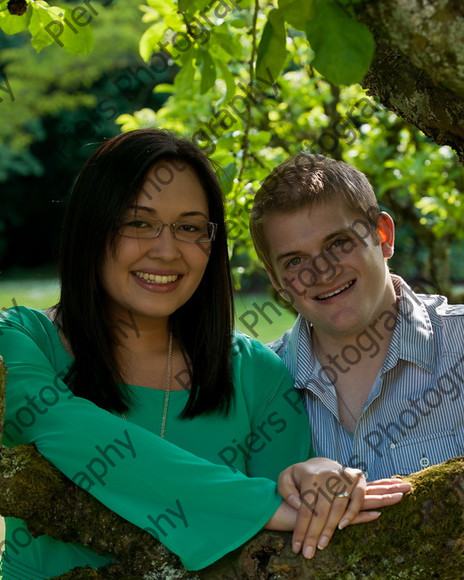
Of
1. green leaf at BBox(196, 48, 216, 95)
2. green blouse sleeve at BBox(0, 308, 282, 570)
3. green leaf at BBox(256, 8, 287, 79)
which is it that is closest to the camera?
green leaf at BBox(256, 8, 287, 79)

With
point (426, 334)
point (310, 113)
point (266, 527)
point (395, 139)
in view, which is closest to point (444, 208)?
point (395, 139)

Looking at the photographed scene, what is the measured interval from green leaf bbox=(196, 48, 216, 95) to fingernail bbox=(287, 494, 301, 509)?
144 cm

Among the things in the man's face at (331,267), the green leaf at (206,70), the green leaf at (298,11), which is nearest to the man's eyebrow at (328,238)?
the man's face at (331,267)

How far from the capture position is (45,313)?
2.52 metres

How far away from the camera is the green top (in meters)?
1.80

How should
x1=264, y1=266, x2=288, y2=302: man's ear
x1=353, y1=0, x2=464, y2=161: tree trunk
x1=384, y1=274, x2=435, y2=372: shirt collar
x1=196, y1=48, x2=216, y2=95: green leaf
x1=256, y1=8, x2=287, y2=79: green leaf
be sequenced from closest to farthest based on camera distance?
x1=353, y1=0, x2=464, y2=161: tree trunk < x1=256, y1=8, x2=287, y2=79: green leaf < x1=384, y1=274, x2=435, y2=372: shirt collar < x1=196, y1=48, x2=216, y2=95: green leaf < x1=264, y1=266, x2=288, y2=302: man's ear

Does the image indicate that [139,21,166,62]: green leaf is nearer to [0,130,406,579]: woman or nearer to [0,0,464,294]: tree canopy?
[0,0,464,294]: tree canopy

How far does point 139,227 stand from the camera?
241cm

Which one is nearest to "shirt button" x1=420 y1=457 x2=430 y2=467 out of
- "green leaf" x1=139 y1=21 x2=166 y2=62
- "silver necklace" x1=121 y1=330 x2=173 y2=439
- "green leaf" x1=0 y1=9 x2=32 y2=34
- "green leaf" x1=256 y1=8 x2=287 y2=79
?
"silver necklace" x1=121 y1=330 x2=173 y2=439

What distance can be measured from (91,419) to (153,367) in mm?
663

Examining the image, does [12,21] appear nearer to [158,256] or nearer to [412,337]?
[158,256]

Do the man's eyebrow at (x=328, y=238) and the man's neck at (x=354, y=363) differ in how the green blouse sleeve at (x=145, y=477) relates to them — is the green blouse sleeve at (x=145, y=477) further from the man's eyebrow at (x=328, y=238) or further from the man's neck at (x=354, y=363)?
the man's eyebrow at (x=328, y=238)

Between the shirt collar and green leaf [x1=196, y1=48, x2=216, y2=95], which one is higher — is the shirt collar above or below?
below

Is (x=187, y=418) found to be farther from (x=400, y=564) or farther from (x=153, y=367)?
(x=400, y=564)
